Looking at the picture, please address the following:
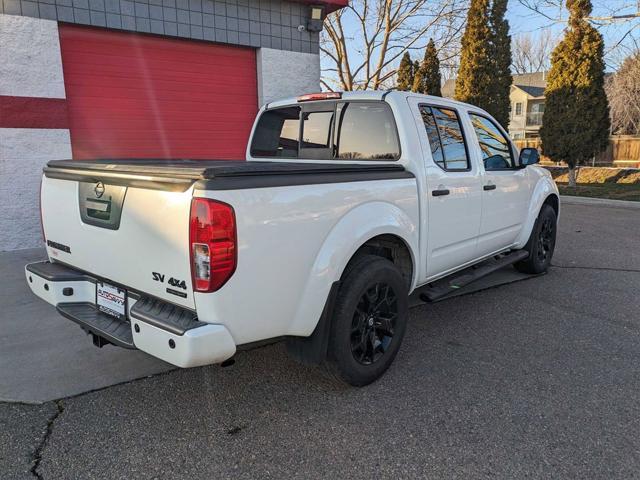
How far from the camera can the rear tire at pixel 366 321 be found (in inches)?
114

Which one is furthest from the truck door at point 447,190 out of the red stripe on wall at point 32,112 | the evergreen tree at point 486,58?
the evergreen tree at point 486,58

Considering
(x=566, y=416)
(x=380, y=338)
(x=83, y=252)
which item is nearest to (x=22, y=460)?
(x=83, y=252)

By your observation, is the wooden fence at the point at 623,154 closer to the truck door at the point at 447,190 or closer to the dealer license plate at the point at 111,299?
the truck door at the point at 447,190

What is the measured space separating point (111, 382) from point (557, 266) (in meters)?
5.36

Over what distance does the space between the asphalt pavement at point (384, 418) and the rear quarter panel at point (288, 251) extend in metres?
0.62

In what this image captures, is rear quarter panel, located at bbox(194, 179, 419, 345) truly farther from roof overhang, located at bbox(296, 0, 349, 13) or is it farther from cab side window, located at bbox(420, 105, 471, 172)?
roof overhang, located at bbox(296, 0, 349, 13)

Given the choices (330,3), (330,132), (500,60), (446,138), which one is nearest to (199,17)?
(330,3)

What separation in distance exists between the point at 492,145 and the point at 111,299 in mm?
3656

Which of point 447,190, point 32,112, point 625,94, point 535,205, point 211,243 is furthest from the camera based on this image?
point 625,94

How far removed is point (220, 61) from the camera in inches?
319

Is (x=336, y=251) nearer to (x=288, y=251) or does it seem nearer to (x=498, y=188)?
(x=288, y=251)

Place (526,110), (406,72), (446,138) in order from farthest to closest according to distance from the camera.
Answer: (526,110) < (406,72) < (446,138)

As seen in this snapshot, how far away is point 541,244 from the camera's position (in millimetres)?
5695

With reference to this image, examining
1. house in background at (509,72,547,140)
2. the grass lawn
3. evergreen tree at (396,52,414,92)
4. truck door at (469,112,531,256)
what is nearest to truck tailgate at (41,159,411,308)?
truck door at (469,112,531,256)
